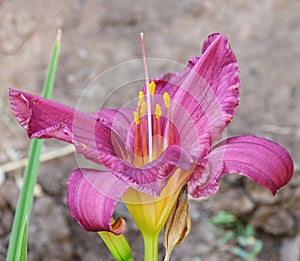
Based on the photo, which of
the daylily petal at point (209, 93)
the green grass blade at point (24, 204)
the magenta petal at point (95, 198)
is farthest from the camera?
the green grass blade at point (24, 204)

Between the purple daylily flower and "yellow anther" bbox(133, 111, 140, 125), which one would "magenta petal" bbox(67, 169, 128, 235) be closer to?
the purple daylily flower

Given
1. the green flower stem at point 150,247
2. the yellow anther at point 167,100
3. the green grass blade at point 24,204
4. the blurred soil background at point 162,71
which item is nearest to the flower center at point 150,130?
the yellow anther at point 167,100

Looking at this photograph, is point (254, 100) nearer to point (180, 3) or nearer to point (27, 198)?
point (180, 3)

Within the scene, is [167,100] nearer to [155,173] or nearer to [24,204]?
[155,173]

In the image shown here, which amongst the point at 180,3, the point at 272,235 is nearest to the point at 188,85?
the point at 272,235

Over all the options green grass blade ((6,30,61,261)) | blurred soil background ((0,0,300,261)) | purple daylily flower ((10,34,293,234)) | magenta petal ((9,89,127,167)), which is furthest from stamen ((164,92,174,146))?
blurred soil background ((0,0,300,261))

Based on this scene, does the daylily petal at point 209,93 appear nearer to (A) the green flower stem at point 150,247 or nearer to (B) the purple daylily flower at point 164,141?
(B) the purple daylily flower at point 164,141
